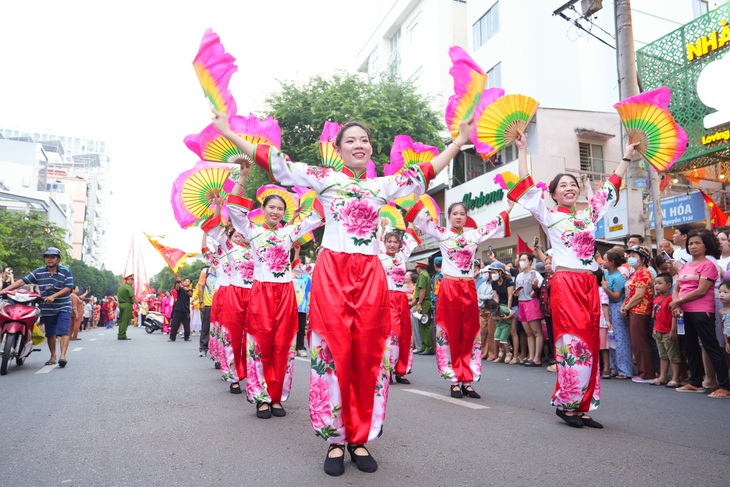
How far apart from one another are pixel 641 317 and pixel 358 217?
5948 mm

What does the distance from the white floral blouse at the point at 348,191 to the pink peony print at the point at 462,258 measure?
2532 millimetres

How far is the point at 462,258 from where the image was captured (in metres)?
6.04

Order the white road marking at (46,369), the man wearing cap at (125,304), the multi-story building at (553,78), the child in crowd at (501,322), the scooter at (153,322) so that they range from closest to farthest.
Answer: the white road marking at (46,369) < the child in crowd at (501,322) < the man wearing cap at (125,304) < the multi-story building at (553,78) < the scooter at (153,322)

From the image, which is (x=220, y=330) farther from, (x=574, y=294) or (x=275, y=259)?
(x=574, y=294)

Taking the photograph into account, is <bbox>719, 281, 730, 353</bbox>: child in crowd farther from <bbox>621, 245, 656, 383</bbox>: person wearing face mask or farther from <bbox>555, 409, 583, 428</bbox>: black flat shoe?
<bbox>555, 409, 583, 428</bbox>: black flat shoe

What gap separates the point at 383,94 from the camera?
20812mm

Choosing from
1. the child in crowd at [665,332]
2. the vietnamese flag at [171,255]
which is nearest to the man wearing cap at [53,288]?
the vietnamese flag at [171,255]

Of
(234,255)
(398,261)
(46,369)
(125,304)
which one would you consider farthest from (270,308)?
(125,304)

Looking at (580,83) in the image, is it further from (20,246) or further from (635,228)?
(20,246)

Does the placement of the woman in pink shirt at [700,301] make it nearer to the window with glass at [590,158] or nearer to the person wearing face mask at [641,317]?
the person wearing face mask at [641,317]

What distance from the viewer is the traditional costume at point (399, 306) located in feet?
23.3

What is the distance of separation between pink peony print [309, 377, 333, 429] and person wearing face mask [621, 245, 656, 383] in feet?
19.4

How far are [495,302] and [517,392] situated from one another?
13.2 feet

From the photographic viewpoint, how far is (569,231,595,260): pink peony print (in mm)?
4695
